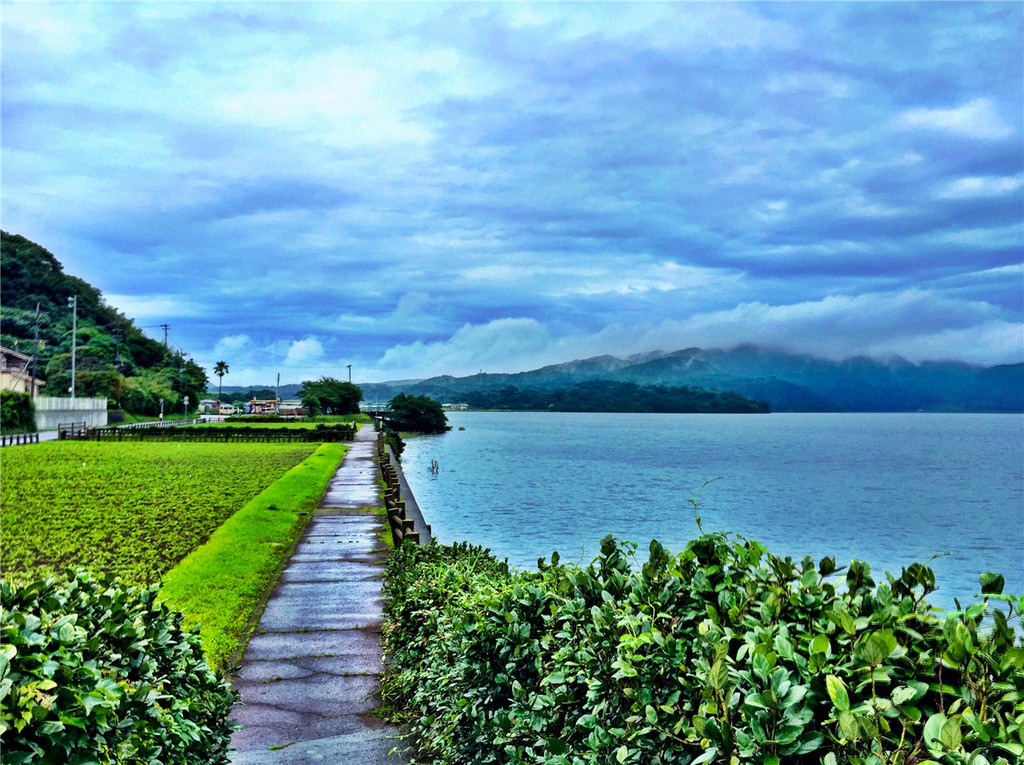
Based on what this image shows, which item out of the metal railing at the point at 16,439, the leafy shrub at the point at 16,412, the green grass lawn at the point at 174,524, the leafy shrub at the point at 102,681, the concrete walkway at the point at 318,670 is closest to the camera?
the leafy shrub at the point at 102,681

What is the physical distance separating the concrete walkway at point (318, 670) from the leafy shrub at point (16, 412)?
4672cm

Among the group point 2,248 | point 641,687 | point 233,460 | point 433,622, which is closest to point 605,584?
point 641,687

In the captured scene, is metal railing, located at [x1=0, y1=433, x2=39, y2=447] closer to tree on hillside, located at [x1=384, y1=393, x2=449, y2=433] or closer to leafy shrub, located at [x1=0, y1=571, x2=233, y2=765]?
leafy shrub, located at [x1=0, y1=571, x2=233, y2=765]

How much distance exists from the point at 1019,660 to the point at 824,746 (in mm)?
598

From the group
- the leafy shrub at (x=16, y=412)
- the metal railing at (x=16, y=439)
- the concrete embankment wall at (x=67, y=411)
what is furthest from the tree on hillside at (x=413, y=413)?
the metal railing at (x=16, y=439)

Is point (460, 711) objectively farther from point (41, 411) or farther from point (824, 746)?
point (41, 411)

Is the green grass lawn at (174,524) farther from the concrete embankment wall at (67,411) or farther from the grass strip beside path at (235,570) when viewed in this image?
the concrete embankment wall at (67,411)

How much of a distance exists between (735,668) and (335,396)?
12600cm

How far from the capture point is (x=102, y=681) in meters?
2.51

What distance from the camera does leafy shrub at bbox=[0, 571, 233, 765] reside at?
7.24 feet

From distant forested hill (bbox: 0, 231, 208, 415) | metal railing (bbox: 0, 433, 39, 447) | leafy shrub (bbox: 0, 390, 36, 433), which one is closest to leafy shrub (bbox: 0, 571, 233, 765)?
metal railing (bbox: 0, 433, 39, 447)

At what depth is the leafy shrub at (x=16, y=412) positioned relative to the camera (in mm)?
47656

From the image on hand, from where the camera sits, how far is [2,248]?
10188 centimetres

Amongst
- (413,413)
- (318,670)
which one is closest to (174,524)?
(318,670)
